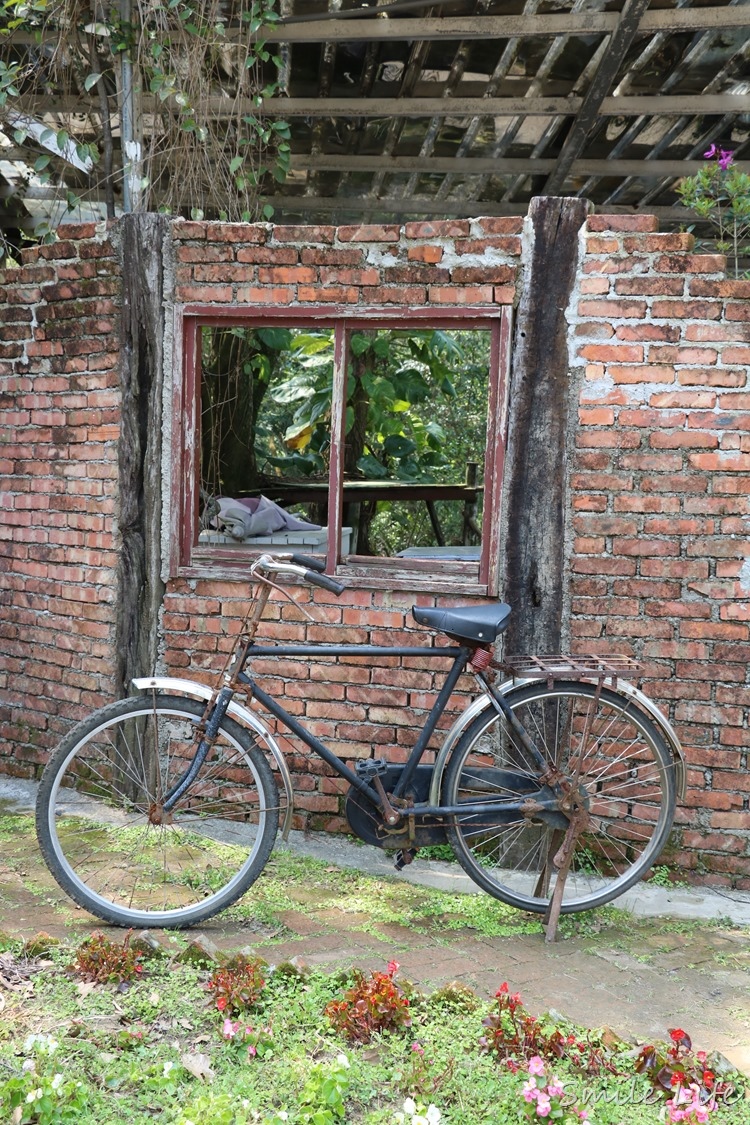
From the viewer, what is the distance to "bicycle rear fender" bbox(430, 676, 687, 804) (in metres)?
3.54

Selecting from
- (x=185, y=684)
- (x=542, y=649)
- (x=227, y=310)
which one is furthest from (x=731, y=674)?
(x=227, y=310)

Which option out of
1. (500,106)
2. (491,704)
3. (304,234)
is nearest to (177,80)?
(304,234)

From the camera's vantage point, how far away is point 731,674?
399 cm

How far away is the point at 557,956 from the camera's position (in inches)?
132

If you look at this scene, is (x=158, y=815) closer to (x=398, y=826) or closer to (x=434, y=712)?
(x=398, y=826)

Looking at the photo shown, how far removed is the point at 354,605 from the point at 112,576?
1.14m

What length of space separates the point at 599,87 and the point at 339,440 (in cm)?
245

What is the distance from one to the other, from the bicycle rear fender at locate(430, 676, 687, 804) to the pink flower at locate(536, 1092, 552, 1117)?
1343 millimetres

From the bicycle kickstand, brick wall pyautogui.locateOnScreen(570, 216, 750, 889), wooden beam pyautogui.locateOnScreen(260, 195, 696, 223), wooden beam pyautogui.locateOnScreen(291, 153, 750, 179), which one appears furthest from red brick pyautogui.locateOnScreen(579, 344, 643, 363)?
wooden beam pyautogui.locateOnScreen(260, 195, 696, 223)

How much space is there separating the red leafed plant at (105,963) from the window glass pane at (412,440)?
8.14 feet

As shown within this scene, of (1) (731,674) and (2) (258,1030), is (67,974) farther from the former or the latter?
(1) (731,674)

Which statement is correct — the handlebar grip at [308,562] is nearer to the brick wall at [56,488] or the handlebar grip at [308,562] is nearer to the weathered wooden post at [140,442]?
the weathered wooden post at [140,442]

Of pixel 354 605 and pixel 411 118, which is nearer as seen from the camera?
pixel 354 605

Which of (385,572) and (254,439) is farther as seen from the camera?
(254,439)
